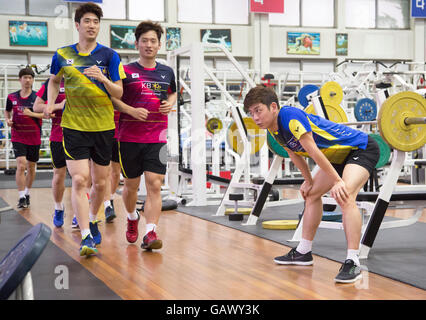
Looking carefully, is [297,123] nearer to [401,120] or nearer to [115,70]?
[401,120]

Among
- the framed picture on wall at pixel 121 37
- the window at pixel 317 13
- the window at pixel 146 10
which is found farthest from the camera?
the window at pixel 317 13

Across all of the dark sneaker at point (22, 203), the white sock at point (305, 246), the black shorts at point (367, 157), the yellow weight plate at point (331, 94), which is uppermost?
the yellow weight plate at point (331, 94)

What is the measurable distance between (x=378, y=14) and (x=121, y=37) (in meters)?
7.55

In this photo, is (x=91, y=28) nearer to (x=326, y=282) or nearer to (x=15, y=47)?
(x=326, y=282)

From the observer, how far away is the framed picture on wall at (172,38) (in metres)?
13.9

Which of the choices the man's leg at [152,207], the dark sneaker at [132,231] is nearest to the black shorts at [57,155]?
the dark sneaker at [132,231]

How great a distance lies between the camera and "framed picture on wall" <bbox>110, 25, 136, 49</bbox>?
531 inches

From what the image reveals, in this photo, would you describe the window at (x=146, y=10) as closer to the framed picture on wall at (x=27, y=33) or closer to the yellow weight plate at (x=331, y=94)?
the framed picture on wall at (x=27, y=33)

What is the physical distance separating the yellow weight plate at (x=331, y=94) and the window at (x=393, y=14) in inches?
471

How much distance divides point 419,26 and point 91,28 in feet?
47.4

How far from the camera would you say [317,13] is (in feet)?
49.4

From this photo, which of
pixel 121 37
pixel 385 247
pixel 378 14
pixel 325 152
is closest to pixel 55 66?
pixel 325 152
